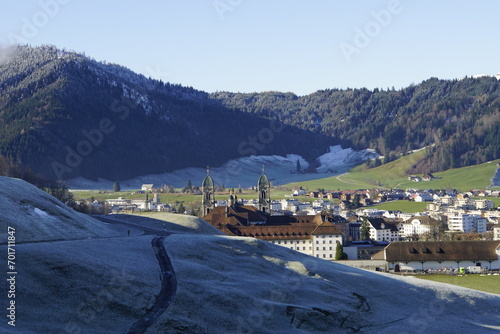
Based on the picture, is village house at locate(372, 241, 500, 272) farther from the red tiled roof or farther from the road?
the road

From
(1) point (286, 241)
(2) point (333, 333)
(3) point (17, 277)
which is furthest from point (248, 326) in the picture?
(1) point (286, 241)

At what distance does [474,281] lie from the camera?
13450 cm

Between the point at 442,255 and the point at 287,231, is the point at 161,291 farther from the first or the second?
the point at 287,231

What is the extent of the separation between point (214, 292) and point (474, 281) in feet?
238

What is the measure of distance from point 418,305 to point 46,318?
132ft

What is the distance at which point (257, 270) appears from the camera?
86.2 metres

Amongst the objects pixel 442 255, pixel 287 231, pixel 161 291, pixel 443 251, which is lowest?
pixel 161 291

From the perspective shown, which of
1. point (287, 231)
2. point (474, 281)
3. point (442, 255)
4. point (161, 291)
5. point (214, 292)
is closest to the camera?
point (161, 291)

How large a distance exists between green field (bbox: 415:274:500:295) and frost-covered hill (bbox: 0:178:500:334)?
103ft

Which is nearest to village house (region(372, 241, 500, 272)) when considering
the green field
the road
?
the green field

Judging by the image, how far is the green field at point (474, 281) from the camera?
12412cm

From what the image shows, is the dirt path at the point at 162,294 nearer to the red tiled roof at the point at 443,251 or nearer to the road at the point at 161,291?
the road at the point at 161,291

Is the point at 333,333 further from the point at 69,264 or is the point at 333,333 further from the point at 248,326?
the point at 69,264

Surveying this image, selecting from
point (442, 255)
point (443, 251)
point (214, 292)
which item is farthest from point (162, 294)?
point (443, 251)
